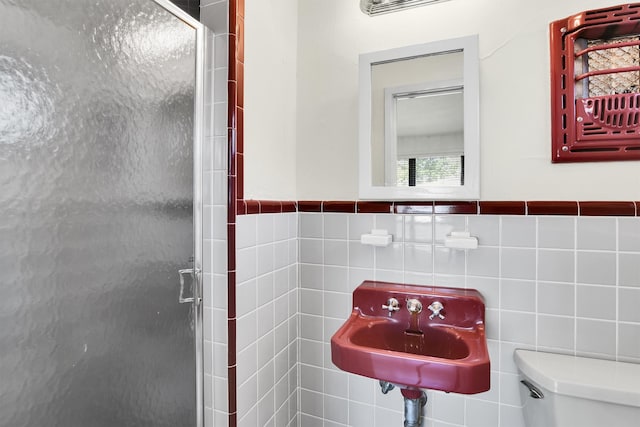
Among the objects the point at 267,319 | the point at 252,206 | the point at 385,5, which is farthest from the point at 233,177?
the point at 385,5

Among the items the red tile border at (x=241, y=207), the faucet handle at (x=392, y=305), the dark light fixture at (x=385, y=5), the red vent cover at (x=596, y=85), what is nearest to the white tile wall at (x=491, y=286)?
the faucet handle at (x=392, y=305)

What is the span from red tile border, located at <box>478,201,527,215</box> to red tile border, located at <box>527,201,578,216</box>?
21mm

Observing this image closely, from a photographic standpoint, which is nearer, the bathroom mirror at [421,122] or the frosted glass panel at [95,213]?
the frosted glass panel at [95,213]

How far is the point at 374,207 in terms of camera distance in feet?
4.19

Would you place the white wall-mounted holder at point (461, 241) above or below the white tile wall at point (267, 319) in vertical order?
above

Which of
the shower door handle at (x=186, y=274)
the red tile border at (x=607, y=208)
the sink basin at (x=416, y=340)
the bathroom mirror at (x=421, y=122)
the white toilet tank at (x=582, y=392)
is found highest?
the bathroom mirror at (x=421, y=122)

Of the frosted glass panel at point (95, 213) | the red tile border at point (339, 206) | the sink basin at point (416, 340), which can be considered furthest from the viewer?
the red tile border at point (339, 206)

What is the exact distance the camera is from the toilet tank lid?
841mm

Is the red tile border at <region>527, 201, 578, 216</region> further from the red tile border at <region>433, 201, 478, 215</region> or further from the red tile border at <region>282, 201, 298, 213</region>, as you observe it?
the red tile border at <region>282, 201, 298, 213</region>

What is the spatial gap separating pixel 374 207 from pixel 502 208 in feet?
1.48

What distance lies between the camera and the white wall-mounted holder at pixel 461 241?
110 cm

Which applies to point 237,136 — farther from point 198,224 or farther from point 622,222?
point 622,222

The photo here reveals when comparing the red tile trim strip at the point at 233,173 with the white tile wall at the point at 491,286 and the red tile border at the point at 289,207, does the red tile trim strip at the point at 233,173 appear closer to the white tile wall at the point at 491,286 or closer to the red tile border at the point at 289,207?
the red tile border at the point at 289,207

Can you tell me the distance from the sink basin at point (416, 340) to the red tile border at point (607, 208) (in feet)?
1.43
